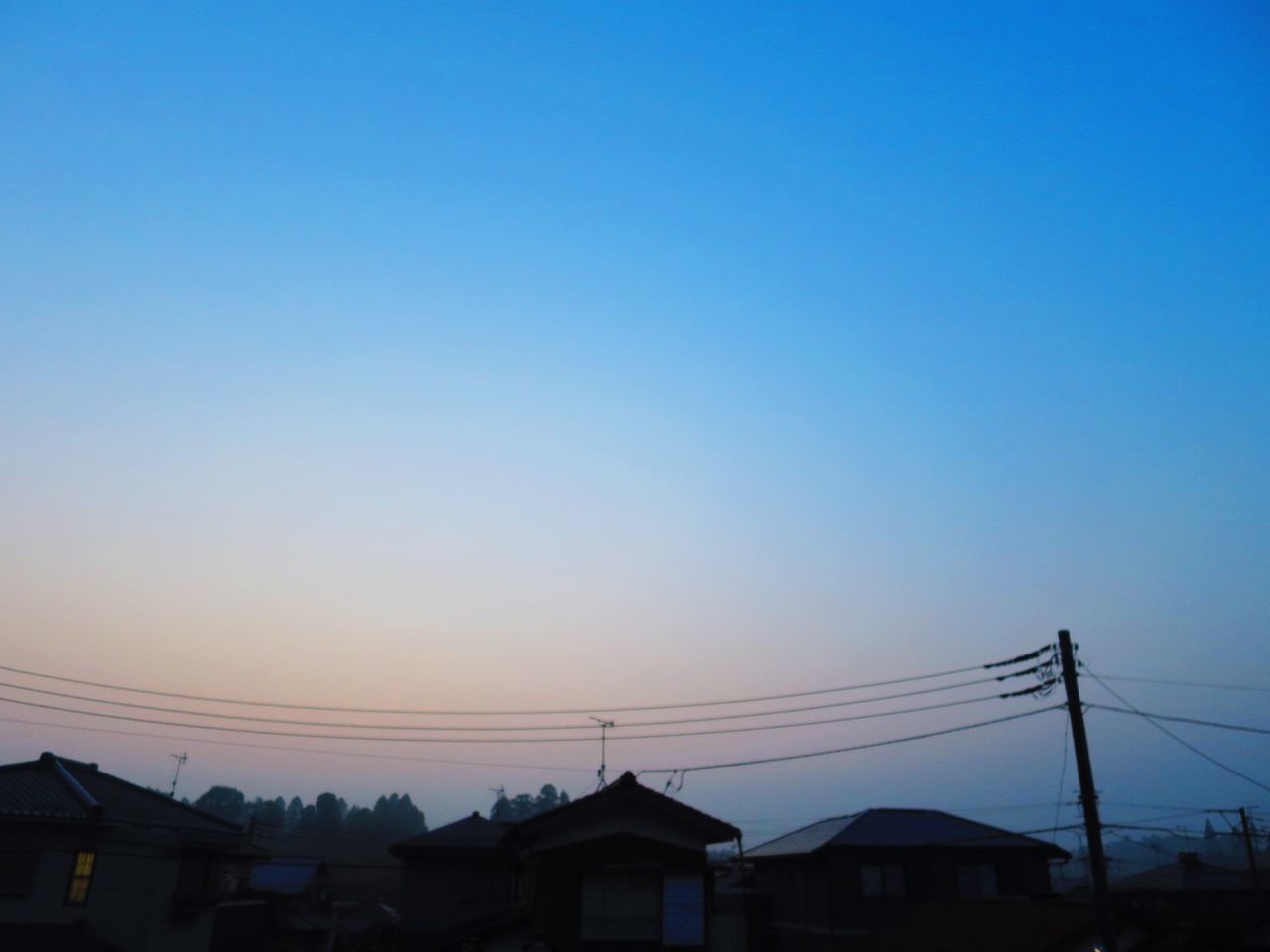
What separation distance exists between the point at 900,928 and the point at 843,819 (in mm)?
10067

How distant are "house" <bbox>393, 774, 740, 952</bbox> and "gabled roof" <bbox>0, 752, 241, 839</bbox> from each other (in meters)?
16.4

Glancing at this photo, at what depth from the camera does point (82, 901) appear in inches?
1259

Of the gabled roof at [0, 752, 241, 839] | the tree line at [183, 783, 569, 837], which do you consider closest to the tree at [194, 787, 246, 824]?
the tree line at [183, 783, 569, 837]

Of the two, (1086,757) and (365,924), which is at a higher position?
(1086,757)

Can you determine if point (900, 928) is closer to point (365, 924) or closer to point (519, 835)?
point (519, 835)

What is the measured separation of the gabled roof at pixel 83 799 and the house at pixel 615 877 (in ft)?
53.9

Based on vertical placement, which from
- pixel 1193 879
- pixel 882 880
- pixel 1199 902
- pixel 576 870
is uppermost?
pixel 576 870

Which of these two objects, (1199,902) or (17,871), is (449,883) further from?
(1199,902)

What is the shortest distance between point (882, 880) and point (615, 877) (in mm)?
16897

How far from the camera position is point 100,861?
32719 millimetres

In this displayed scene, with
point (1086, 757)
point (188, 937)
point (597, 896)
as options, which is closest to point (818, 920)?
point (597, 896)

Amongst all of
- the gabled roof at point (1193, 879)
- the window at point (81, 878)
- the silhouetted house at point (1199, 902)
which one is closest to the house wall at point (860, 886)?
the silhouetted house at point (1199, 902)

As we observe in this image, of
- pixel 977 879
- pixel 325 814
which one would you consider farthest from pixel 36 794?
pixel 325 814

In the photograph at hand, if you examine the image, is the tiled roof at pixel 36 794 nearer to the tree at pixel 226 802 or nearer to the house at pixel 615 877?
the house at pixel 615 877
